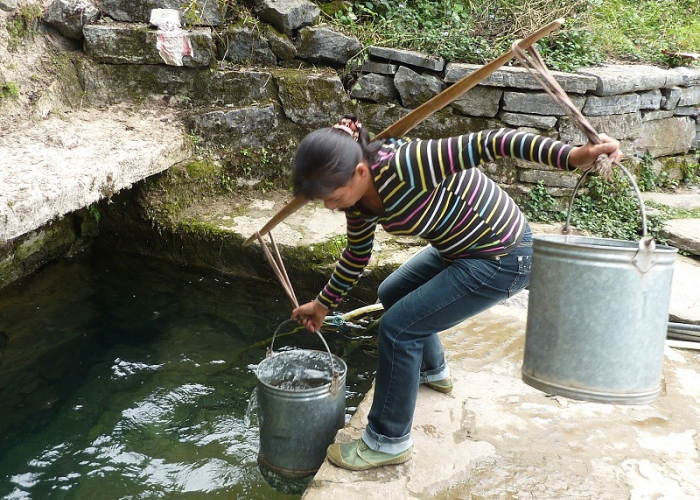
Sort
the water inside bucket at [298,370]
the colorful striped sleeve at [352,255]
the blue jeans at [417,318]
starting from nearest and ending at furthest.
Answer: the blue jeans at [417,318] → the colorful striped sleeve at [352,255] → the water inside bucket at [298,370]

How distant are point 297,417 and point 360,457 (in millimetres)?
347

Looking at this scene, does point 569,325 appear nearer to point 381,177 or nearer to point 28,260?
point 381,177

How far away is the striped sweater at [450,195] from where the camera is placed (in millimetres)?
2139

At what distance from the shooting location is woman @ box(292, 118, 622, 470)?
2.17m

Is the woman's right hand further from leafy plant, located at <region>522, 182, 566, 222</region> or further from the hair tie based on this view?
leafy plant, located at <region>522, 182, 566, 222</region>

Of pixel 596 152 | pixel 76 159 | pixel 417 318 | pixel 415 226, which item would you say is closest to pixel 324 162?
pixel 415 226

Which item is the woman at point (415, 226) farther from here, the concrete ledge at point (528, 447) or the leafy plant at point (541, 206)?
the leafy plant at point (541, 206)

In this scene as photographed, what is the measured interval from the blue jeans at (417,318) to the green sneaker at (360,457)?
3cm

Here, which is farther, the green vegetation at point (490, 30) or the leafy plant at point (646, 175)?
the leafy plant at point (646, 175)

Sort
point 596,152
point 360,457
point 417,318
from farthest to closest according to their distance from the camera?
point 360,457
point 417,318
point 596,152

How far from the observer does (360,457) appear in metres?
2.61

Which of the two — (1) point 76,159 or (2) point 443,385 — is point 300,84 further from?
(2) point 443,385

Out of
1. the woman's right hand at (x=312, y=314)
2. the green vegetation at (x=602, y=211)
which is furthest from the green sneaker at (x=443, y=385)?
the green vegetation at (x=602, y=211)

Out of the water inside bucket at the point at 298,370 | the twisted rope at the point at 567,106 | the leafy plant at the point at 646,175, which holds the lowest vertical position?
the water inside bucket at the point at 298,370
